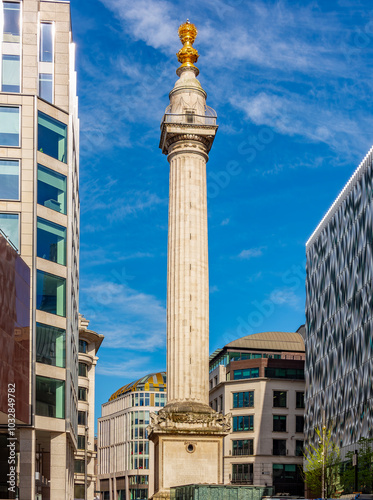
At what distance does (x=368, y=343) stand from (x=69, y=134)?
4941cm

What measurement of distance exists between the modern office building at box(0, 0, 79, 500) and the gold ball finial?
20197 millimetres

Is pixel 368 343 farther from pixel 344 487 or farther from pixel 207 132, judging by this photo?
pixel 207 132

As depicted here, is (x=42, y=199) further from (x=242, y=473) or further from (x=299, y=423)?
(x=299, y=423)

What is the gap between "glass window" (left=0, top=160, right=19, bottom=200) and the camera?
51578 millimetres

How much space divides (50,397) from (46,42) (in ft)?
83.0

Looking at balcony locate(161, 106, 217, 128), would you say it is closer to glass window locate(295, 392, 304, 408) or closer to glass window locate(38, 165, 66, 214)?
glass window locate(38, 165, 66, 214)

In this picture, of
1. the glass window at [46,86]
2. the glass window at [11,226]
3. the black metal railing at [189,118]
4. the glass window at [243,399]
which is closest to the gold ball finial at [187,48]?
the black metal railing at [189,118]

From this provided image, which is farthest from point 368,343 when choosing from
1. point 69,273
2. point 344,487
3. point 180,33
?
point 69,273

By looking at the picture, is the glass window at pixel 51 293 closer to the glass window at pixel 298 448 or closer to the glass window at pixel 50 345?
the glass window at pixel 50 345

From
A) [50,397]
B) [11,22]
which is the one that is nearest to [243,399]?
[50,397]

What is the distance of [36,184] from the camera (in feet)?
172

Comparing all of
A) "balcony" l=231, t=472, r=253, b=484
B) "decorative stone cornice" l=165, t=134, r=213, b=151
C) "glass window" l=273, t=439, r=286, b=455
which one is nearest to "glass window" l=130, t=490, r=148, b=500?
"balcony" l=231, t=472, r=253, b=484

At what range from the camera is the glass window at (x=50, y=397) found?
4985 cm

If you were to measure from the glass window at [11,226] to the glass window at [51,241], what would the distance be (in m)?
1.57
